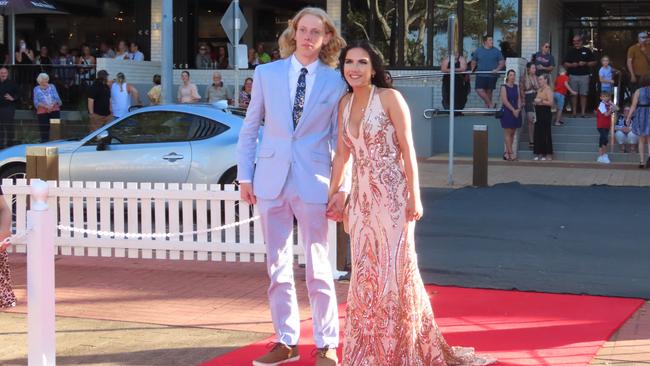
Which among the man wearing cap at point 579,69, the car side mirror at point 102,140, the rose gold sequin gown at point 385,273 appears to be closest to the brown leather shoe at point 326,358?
the rose gold sequin gown at point 385,273

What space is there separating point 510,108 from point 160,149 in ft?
32.9

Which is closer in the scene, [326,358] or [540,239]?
[326,358]

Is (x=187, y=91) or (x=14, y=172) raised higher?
(x=187, y=91)

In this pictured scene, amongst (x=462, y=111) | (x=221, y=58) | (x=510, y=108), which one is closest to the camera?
(x=510, y=108)

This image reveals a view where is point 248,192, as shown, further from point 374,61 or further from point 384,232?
point 374,61

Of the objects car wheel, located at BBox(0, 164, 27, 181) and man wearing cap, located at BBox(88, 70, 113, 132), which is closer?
car wheel, located at BBox(0, 164, 27, 181)

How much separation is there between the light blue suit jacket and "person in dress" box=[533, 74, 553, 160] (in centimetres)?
1535

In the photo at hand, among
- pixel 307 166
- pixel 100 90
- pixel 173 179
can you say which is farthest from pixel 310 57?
pixel 100 90

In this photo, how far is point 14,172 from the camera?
13.2 metres

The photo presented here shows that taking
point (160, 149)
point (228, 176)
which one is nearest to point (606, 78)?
point (228, 176)

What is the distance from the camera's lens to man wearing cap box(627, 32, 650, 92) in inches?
870

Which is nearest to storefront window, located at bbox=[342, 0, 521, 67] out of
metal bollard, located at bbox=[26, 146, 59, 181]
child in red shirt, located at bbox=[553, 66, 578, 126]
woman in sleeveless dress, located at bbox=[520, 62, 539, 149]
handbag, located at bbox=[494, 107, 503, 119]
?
child in red shirt, located at bbox=[553, 66, 578, 126]

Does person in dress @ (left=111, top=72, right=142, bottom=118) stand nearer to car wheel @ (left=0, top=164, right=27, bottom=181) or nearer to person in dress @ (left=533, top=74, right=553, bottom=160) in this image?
car wheel @ (left=0, top=164, right=27, bottom=181)

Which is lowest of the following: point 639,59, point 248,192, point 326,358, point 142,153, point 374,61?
point 326,358
